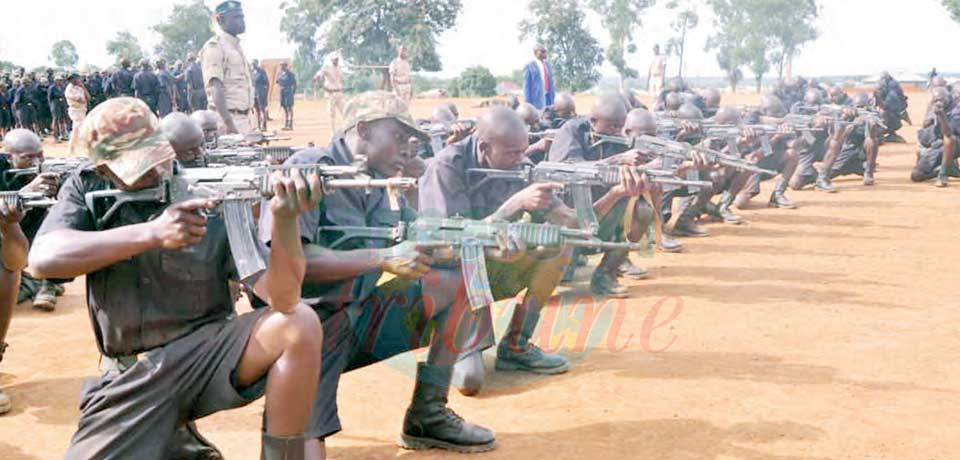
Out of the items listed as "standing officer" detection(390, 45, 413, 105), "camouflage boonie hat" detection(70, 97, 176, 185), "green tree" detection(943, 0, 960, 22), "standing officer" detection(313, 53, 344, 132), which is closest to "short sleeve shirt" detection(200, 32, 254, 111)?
"camouflage boonie hat" detection(70, 97, 176, 185)

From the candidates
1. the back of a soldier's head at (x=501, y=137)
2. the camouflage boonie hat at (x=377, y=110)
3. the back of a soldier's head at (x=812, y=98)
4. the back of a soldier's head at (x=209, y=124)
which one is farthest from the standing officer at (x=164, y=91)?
the camouflage boonie hat at (x=377, y=110)

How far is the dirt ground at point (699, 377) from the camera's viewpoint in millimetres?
4578

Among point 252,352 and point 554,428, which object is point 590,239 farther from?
point 252,352

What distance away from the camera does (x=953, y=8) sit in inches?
1698

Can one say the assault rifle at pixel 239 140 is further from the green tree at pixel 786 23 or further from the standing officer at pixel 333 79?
the green tree at pixel 786 23

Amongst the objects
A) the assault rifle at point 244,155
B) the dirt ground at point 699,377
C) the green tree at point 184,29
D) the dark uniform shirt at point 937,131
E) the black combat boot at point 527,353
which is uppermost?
the green tree at point 184,29

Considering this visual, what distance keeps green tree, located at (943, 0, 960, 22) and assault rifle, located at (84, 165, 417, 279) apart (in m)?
46.5

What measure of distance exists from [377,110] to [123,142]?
4.37 feet

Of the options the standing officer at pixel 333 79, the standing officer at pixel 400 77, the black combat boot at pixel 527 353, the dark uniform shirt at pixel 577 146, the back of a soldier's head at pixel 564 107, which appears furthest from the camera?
the standing officer at pixel 333 79

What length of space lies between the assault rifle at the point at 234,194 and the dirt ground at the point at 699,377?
1.50m

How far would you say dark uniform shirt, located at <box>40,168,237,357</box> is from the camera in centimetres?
330

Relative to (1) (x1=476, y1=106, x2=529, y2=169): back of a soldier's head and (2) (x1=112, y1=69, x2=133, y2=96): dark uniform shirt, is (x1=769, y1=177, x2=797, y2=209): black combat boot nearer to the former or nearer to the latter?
(1) (x1=476, y1=106, x2=529, y2=169): back of a soldier's head

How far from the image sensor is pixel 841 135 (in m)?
14.3

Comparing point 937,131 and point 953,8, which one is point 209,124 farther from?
point 953,8
